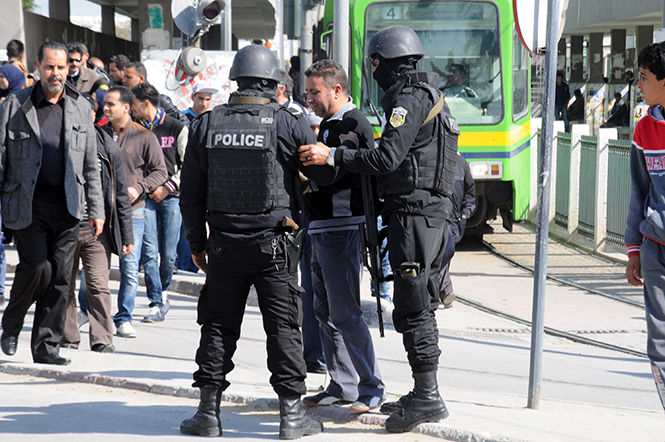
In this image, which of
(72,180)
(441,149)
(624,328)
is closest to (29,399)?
(72,180)

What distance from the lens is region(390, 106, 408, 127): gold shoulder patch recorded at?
17.1 feet

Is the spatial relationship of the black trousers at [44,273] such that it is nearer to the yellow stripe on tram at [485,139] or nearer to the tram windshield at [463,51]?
the tram windshield at [463,51]

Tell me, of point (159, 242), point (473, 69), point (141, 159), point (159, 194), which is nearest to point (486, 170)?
point (473, 69)

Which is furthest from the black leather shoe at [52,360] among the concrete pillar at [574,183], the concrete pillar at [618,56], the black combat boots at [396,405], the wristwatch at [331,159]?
the concrete pillar at [618,56]

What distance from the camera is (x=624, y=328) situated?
9328mm

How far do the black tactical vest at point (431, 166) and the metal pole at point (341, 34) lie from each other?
444 cm

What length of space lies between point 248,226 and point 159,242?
4.28 m

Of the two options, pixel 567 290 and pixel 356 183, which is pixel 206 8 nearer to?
pixel 567 290

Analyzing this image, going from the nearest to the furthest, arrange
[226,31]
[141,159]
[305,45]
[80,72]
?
[141,159] → [80,72] → [226,31] → [305,45]

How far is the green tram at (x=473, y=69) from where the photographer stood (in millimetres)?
13555

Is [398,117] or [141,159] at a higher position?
[398,117]

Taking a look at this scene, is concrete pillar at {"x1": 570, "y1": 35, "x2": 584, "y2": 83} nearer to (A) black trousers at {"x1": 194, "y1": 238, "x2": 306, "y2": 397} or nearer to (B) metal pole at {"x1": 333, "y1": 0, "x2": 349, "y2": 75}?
(B) metal pole at {"x1": 333, "y1": 0, "x2": 349, "y2": 75}

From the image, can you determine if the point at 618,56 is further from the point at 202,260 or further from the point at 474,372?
the point at 202,260

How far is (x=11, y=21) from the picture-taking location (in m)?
19.0
